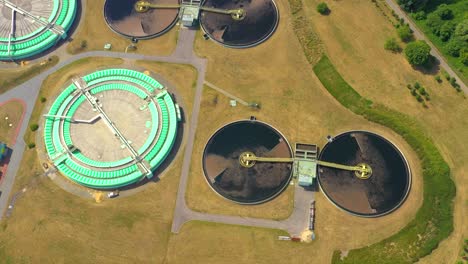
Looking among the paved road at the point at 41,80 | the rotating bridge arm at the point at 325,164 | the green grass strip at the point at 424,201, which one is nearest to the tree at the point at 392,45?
the green grass strip at the point at 424,201

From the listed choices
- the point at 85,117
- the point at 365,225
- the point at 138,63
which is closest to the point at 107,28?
the point at 138,63

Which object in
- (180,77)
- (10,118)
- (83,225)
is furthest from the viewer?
(180,77)

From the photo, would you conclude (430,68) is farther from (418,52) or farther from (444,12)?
(444,12)

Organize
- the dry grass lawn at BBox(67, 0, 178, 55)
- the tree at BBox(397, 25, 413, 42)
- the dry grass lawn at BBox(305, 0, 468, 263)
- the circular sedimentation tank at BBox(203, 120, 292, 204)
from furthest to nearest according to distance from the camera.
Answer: the dry grass lawn at BBox(67, 0, 178, 55) → the tree at BBox(397, 25, 413, 42) → the dry grass lawn at BBox(305, 0, 468, 263) → the circular sedimentation tank at BBox(203, 120, 292, 204)

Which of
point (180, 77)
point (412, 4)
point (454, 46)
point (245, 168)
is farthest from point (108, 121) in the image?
point (454, 46)

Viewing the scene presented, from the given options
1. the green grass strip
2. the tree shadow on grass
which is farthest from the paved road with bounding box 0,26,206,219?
the tree shadow on grass

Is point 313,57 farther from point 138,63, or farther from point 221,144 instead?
point 138,63

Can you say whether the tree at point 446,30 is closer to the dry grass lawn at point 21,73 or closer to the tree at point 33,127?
the dry grass lawn at point 21,73

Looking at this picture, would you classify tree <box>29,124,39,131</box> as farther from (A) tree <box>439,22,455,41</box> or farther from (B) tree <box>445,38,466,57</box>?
(A) tree <box>439,22,455,41</box>
